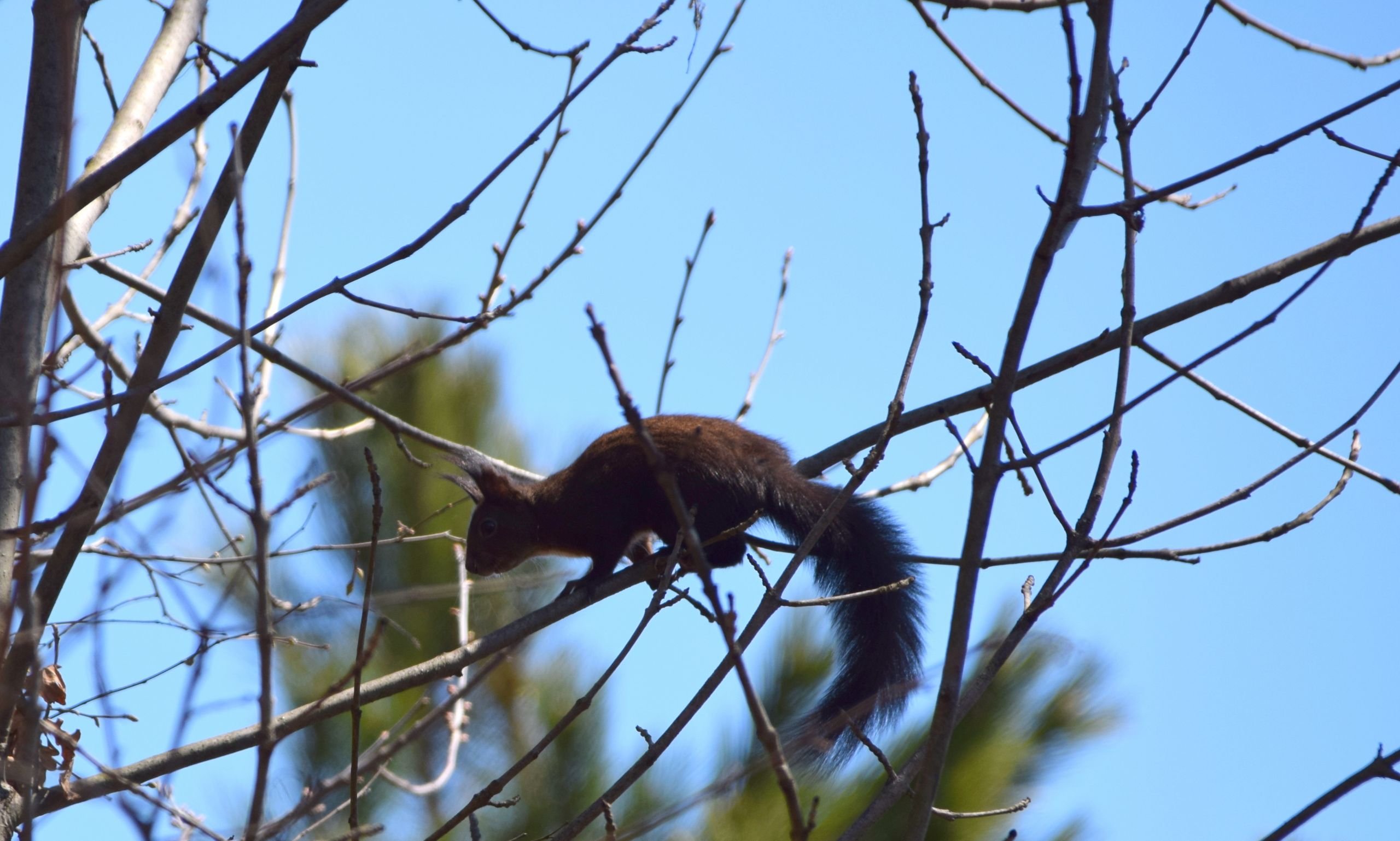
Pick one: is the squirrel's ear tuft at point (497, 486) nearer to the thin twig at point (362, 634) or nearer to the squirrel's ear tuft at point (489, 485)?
the squirrel's ear tuft at point (489, 485)

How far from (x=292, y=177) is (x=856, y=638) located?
6.12 ft

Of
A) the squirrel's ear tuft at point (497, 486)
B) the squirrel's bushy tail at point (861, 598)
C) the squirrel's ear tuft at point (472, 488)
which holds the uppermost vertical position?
the squirrel's ear tuft at point (472, 488)

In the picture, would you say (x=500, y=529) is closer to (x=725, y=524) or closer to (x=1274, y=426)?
(x=725, y=524)

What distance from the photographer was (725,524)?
11.3 ft

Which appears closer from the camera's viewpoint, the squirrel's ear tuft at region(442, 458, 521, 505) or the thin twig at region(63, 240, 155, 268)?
the thin twig at region(63, 240, 155, 268)

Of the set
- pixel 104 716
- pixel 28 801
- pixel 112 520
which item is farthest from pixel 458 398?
pixel 28 801

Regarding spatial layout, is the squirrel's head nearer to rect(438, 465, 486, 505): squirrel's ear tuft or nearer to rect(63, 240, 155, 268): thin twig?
rect(438, 465, 486, 505): squirrel's ear tuft

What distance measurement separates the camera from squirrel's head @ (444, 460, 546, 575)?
410cm

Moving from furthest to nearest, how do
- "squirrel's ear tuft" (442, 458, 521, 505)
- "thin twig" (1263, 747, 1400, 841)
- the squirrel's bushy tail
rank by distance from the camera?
"squirrel's ear tuft" (442, 458, 521, 505), the squirrel's bushy tail, "thin twig" (1263, 747, 1400, 841)

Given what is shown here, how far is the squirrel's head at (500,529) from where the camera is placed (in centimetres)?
410

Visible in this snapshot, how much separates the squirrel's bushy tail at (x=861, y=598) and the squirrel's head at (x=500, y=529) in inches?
39.9

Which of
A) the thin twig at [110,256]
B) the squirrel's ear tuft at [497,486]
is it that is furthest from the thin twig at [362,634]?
the squirrel's ear tuft at [497,486]

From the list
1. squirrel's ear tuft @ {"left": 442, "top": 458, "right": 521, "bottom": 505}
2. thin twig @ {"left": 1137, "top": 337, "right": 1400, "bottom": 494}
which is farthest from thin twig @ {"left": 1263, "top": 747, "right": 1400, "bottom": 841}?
squirrel's ear tuft @ {"left": 442, "top": 458, "right": 521, "bottom": 505}

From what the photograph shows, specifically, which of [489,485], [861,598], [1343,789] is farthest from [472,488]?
[1343,789]
